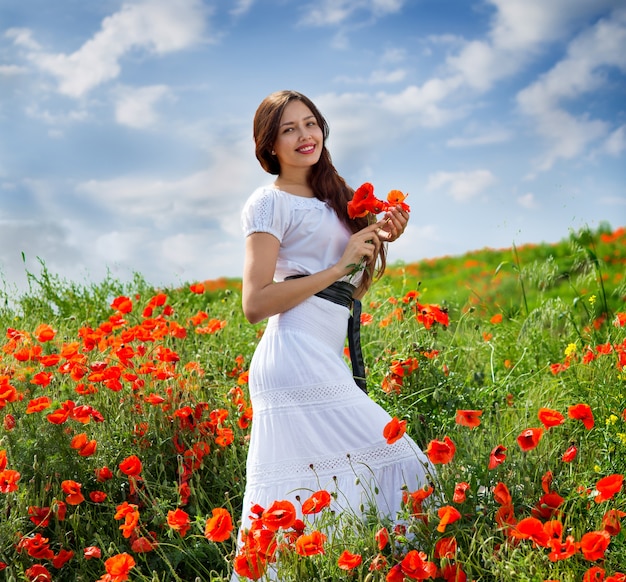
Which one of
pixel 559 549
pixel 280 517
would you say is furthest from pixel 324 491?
pixel 559 549

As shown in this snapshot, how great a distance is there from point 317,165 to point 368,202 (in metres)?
0.37

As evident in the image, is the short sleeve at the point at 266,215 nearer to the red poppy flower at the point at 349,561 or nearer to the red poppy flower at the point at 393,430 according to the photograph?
the red poppy flower at the point at 393,430

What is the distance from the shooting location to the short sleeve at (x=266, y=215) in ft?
9.40

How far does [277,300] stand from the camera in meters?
2.81

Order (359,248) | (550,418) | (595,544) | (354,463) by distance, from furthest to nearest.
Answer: (359,248) → (354,463) → (550,418) → (595,544)

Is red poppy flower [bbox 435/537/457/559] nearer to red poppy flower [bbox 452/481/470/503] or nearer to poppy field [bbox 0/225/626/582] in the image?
poppy field [bbox 0/225/626/582]

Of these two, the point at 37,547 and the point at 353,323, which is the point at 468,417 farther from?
the point at 37,547

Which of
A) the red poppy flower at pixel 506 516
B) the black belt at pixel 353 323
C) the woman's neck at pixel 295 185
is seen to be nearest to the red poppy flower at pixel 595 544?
the red poppy flower at pixel 506 516

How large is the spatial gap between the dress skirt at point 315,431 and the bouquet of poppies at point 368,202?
0.36 meters

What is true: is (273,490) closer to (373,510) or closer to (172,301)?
(373,510)

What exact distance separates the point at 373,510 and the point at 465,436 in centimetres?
52

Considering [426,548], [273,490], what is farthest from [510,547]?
[273,490]

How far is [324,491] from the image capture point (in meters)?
2.19

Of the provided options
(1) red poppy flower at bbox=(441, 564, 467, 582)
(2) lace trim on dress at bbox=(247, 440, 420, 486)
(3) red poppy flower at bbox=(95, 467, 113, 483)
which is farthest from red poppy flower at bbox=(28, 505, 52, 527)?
(1) red poppy flower at bbox=(441, 564, 467, 582)
